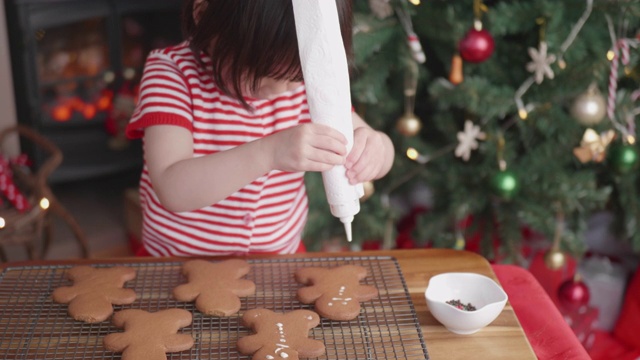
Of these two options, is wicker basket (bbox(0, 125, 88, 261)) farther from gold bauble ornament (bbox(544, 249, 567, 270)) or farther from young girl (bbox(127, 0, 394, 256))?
gold bauble ornament (bbox(544, 249, 567, 270))

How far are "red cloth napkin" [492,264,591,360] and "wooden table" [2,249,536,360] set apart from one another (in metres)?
0.05

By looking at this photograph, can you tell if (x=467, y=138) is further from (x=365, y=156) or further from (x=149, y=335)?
(x=149, y=335)

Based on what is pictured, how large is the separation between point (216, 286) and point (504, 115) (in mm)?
1004

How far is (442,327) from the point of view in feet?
3.04

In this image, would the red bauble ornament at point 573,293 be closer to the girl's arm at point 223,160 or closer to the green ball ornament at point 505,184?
the green ball ornament at point 505,184

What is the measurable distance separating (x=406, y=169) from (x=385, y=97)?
0.20 meters

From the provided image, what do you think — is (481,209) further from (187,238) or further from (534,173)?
(187,238)

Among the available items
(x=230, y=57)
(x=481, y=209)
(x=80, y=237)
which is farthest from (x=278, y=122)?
(x=80, y=237)

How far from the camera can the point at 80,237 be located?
216 centimetres

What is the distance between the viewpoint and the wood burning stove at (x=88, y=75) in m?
2.39

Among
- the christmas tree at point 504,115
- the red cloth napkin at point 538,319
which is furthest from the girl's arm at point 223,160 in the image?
the christmas tree at point 504,115

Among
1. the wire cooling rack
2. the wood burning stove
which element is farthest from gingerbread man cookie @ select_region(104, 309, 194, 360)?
the wood burning stove

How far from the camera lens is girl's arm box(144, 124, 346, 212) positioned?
895 millimetres

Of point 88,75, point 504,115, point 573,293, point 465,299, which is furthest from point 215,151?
point 88,75
